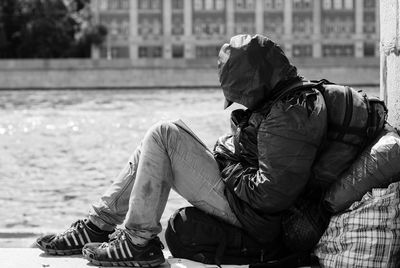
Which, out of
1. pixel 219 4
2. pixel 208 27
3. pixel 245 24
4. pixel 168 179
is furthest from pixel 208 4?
pixel 168 179

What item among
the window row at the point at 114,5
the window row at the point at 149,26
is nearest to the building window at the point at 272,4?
the window row at the point at 149,26

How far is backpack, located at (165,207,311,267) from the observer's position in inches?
134

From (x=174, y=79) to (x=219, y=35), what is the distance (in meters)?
11.0

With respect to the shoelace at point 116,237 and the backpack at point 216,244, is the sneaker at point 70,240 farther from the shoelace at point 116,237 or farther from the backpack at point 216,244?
the backpack at point 216,244

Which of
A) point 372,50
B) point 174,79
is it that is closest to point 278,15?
Result: point 372,50

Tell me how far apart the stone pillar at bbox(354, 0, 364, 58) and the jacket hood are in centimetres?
5578

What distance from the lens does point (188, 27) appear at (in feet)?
192

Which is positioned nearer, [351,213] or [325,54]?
[351,213]

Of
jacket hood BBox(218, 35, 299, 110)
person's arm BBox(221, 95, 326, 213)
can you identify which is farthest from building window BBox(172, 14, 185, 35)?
person's arm BBox(221, 95, 326, 213)

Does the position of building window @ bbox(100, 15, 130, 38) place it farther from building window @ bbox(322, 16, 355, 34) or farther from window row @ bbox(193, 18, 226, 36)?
building window @ bbox(322, 16, 355, 34)

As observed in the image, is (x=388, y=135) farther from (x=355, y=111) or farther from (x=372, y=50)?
(x=372, y=50)

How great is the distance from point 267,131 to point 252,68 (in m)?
0.27

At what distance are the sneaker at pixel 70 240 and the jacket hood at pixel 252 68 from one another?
1.04 meters

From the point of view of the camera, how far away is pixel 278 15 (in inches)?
2318
